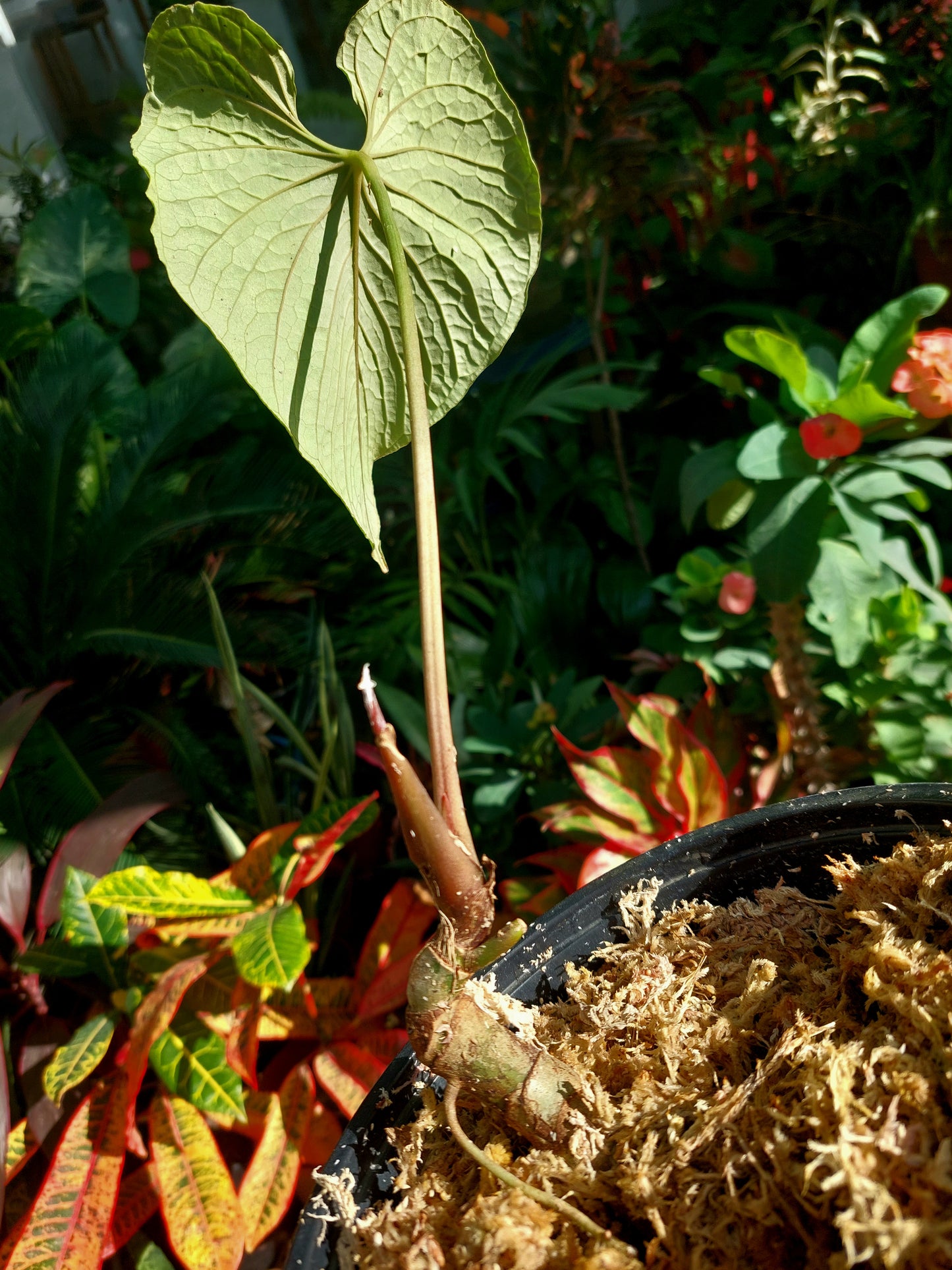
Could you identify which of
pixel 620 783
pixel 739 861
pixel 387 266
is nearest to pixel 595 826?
pixel 620 783

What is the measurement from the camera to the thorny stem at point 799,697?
0.97m

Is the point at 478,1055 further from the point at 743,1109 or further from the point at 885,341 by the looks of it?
the point at 885,341

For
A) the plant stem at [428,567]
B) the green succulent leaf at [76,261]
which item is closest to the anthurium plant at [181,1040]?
the plant stem at [428,567]

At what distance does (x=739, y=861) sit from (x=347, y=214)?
0.43 metres

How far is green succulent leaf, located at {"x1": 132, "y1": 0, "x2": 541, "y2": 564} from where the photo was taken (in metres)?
0.39

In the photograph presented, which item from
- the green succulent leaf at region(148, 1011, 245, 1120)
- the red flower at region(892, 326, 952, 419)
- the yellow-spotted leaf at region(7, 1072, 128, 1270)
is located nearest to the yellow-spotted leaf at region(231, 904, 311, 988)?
the green succulent leaf at region(148, 1011, 245, 1120)

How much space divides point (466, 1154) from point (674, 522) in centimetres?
128

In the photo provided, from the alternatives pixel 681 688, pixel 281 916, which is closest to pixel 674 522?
pixel 681 688

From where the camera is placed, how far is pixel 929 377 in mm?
910

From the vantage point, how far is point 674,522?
4.99ft

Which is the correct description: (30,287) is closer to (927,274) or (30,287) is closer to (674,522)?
(674,522)

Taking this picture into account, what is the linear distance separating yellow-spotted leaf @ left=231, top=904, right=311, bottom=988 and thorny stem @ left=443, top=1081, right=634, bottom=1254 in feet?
1.40

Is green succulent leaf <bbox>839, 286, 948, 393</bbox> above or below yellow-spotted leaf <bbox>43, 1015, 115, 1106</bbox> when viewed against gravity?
above

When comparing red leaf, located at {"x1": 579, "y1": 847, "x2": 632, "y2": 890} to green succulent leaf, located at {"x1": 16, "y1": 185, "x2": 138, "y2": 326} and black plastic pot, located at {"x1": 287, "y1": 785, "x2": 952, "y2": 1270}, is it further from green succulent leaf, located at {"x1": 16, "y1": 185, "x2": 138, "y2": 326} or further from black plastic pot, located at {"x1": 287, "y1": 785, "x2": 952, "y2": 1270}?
green succulent leaf, located at {"x1": 16, "y1": 185, "x2": 138, "y2": 326}
